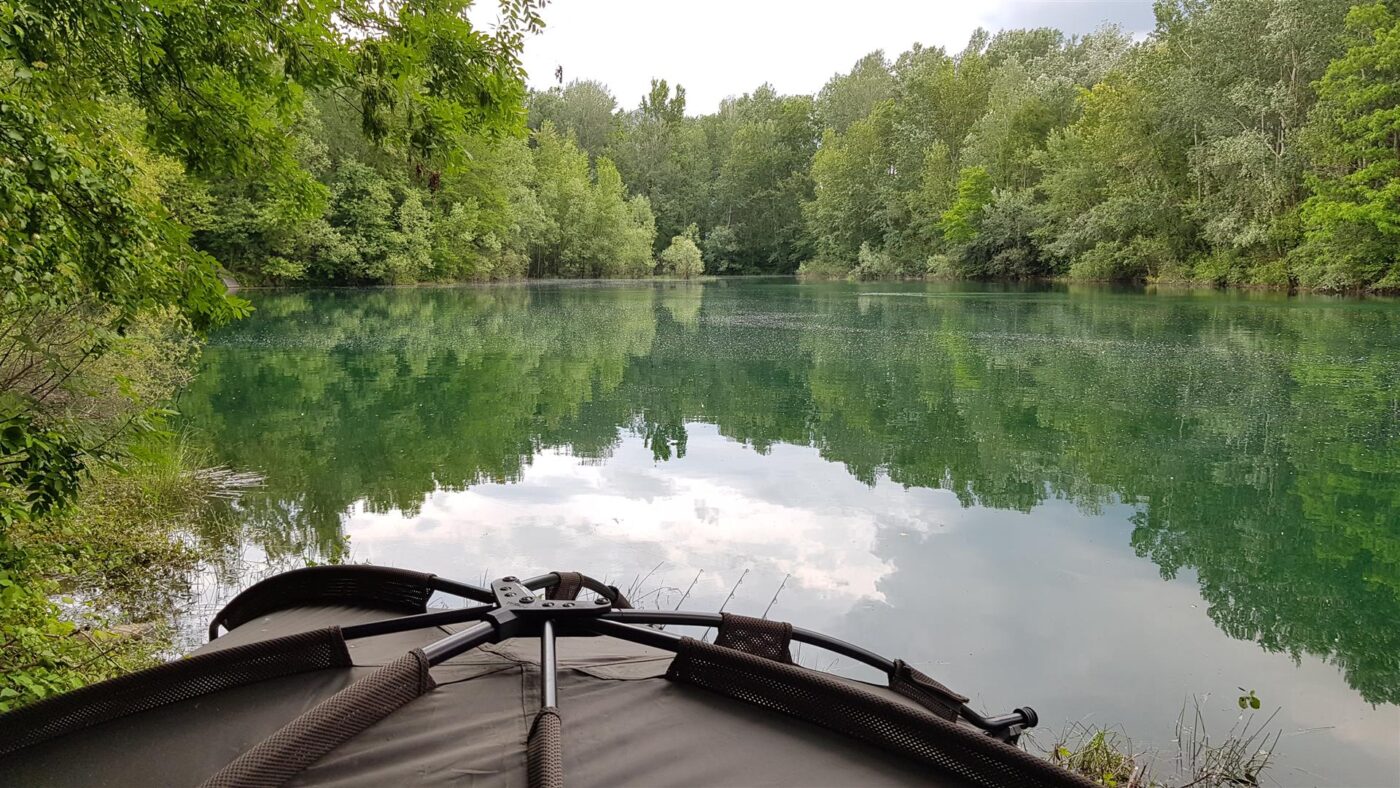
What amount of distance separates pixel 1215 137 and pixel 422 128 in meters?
37.2

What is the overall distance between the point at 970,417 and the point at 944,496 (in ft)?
12.9

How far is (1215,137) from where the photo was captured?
33.8 m

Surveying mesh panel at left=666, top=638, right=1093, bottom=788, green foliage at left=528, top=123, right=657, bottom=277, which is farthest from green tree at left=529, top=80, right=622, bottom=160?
mesh panel at left=666, top=638, right=1093, bottom=788

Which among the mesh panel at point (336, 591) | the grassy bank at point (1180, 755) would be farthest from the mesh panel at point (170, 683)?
the grassy bank at point (1180, 755)

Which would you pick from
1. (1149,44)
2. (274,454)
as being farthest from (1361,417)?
(1149,44)

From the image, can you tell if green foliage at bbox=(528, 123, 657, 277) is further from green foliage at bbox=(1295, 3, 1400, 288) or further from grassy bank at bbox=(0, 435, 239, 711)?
grassy bank at bbox=(0, 435, 239, 711)

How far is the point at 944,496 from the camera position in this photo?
8250 millimetres

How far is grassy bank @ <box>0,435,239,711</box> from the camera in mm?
3133

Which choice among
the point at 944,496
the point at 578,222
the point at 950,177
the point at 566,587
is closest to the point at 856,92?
the point at 950,177

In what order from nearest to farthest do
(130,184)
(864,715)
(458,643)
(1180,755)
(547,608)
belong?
(864,715), (458,643), (547,608), (130,184), (1180,755)

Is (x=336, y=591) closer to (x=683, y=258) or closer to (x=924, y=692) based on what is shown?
(x=924, y=692)

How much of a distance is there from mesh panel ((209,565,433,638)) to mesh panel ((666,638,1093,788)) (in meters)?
0.80

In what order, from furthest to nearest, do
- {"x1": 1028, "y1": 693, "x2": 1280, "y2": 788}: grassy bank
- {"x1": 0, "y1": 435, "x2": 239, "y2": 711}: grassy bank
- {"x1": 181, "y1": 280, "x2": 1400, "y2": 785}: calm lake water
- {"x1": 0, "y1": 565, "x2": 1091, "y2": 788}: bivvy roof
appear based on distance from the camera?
{"x1": 181, "y1": 280, "x2": 1400, "y2": 785}: calm lake water
{"x1": 1028, "y1": 693, "x2": 1280, "y2": 788}: grassy bank
{"x1": 0, "y1": 435, "x2": 239, "y2": 711}: grassy bank
{"x1": 0, "y1": 565, "x2": 1091, "y2": 788}: bivvy roof

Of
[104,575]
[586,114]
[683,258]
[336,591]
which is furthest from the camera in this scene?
[586,114]
